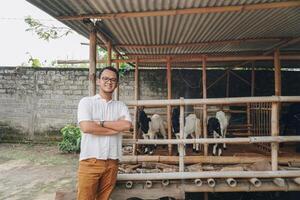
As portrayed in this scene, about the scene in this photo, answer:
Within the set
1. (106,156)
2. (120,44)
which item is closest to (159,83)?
Result: (120,44)

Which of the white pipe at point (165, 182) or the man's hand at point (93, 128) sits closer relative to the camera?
the man's hand at point (93, 128)

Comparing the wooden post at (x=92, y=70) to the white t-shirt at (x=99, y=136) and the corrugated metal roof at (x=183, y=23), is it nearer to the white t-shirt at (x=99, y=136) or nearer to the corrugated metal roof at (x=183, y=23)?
the corrugated metal roof at (x=183, y=23)

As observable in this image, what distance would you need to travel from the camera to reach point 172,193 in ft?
Result: 13.9

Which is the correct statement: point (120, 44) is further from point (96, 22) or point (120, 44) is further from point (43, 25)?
point (43, 25)

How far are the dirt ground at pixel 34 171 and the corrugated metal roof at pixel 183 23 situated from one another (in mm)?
3137

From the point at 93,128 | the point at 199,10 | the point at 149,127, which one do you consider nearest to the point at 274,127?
the point at 199,10

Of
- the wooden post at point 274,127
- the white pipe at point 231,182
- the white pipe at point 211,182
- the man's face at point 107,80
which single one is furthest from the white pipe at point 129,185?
the wooden post at point 274,127

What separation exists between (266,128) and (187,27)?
3.01m

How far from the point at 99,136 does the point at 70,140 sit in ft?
24.0

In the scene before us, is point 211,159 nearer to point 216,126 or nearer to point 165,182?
point 165,182

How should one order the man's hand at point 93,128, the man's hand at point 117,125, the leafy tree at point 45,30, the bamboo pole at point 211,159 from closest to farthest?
1. the man's hand at point 93,128
2. the man's hand at point 117,125
3. the bamboo pole at point 211,159
4. the leafy tree at point 45,30

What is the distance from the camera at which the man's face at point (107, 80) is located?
139 inches

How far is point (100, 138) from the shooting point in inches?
138

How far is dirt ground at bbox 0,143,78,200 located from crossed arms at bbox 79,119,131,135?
3142mm
